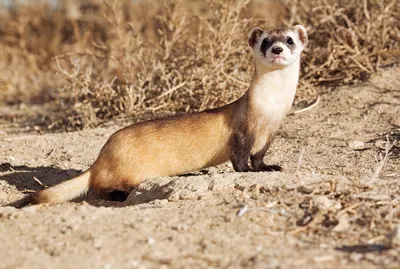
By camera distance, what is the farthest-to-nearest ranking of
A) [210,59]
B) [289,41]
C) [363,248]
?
[210,59] < [289,41] < [363,248]

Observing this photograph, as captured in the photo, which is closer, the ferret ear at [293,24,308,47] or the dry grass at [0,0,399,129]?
the ferret ear at [293,24,308,47]

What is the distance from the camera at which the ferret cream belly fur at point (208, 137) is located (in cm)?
395

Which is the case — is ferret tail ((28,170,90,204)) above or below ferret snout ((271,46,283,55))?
below

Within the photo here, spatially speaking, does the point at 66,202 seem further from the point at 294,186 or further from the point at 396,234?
the point at 396,234

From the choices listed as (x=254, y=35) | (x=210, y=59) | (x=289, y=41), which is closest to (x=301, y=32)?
(x=289, y=41)

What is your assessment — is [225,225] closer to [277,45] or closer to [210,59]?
[277,45]

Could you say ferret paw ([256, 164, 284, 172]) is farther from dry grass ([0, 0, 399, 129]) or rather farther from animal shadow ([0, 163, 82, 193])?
dry grass ([0, 0, 399, 129])

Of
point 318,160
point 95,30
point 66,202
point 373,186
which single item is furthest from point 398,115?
point 95,30

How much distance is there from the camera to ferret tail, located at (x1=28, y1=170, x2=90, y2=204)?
3.76 metres

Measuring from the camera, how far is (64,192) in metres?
3.83

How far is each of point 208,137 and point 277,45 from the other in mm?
638

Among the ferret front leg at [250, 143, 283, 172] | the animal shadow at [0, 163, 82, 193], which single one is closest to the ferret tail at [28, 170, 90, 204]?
the animal shadow at [0, 163, 82, 193]

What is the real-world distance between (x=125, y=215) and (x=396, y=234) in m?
1.12

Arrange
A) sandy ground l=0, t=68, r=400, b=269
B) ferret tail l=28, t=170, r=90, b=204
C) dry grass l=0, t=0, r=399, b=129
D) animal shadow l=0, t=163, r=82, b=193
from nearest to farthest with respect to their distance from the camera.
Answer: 1. sandy ground l=0, t=68, r=400, b=269
2. ferret tail l=28, t=170, r=90, b=204
3. animal shadow l=0, t=163, r=82, b=193
4. dry grass l=0, t=0, r=399, b=129
